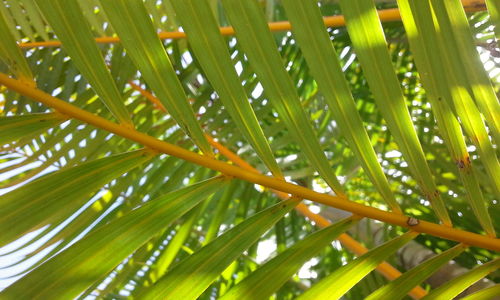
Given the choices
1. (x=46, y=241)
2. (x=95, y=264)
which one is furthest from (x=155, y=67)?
(x=46, y=241)

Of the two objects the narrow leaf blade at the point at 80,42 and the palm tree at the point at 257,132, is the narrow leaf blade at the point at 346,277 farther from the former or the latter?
the narrow leaf blade at the point at 80,42

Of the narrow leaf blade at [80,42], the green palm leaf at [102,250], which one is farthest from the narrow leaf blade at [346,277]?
the narrow leaf blade at [80,42]

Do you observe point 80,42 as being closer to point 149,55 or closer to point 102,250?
point 149,55

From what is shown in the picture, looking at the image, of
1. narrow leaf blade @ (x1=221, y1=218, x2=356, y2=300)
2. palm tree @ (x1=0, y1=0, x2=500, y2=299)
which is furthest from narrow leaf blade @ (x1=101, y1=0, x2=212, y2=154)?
narrow leaf blade @ (x1=221, y1=218, x2=356, y2=300)

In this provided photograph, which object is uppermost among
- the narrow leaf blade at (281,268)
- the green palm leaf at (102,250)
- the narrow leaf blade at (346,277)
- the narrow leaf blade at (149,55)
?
the narrow leaf blade at (149,55)

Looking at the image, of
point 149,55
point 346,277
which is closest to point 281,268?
point 346,277

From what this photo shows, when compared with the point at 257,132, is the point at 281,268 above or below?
below

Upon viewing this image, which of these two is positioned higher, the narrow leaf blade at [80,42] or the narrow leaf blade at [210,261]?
the narrow leaf blade at [80,42]

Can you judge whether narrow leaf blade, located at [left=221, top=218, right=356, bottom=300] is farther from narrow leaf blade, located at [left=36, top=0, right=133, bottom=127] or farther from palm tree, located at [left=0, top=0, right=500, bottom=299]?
Answer: narrow leaf blade, located at [left=36, top=0, right=133, bottom=127]

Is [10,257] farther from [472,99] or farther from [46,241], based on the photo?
[472,99]

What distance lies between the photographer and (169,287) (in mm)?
513

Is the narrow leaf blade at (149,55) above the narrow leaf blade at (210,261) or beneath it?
above

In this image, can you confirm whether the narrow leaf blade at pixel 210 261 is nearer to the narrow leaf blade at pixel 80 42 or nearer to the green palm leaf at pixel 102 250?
the green palm leaf at pixel 102 250

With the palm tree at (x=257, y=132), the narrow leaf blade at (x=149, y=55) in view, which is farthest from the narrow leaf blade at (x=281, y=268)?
the narrow leaf blade at (x=149, y=55)
